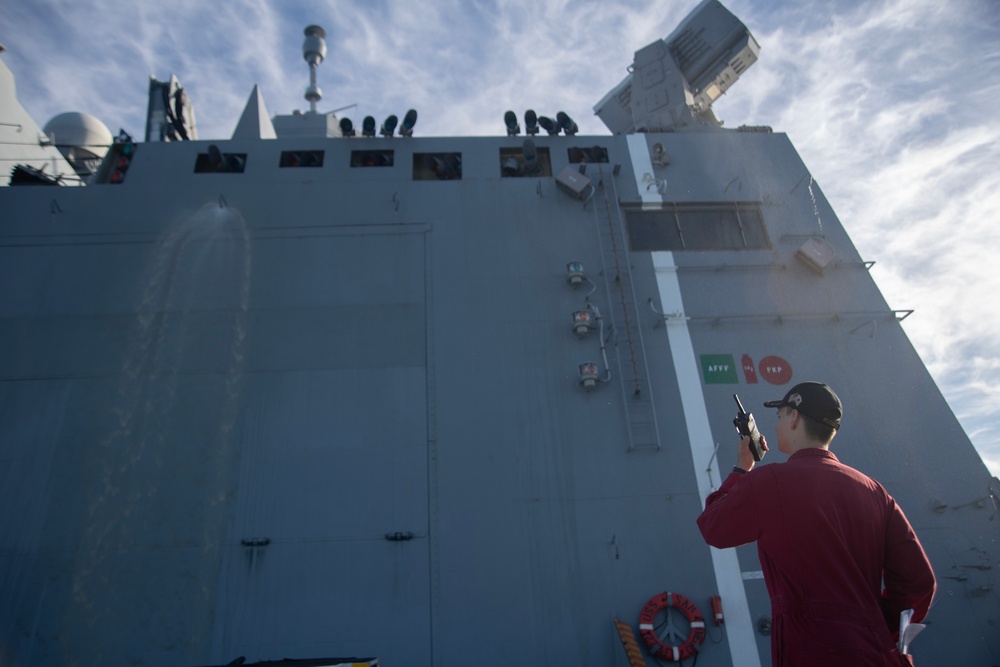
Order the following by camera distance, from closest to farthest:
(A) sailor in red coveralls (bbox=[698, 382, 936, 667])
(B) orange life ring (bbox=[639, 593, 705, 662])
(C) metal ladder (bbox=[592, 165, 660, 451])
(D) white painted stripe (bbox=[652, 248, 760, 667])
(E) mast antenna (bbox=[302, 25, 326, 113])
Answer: (A) sailor in red coveralls (bbox=[698, 382, 936, 667]), (B) orange life ring (bbox=[639, 593, 705, 662]), (D) white painted stripe (bbox=[652, 248, 760, 667]), (C) metal ladder (bbox=[592, 165, 660, 451]), (E) mast antenna (bbox=[302, 25, 326, 113])

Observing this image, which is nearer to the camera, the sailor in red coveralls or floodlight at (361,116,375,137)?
the sailor in red coveralls

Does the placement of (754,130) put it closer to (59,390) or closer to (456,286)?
(456,286)

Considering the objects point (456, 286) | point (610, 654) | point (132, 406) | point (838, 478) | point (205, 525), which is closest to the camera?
point (838, 478)

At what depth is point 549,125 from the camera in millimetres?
9664

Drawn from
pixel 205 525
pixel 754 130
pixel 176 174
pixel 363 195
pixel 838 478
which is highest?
pixel 754 130

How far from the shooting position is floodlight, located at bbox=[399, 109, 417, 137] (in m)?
9.51

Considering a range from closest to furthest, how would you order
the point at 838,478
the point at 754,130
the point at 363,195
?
the point at 838,478, the point at 363,195, the point at 754,130

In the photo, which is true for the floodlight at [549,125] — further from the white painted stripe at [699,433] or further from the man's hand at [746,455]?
the man's hand at [746,455]

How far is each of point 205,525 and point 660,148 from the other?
7531 mm

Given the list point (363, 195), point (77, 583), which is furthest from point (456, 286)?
point (77, 583)

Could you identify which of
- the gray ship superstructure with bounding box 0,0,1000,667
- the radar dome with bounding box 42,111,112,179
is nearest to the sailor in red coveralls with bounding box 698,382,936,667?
the gray ship superstructure with bounding box 0,0,1000,667

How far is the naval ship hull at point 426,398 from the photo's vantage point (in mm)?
6488

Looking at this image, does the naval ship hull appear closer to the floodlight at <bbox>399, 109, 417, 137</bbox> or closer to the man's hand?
the floodlight at <bbox>399, 109, 417, 137</bbox>

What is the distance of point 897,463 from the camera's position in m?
7.40
